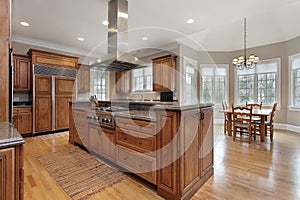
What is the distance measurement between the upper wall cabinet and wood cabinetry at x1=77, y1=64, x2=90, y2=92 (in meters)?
0.50

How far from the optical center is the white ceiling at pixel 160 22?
316 cm

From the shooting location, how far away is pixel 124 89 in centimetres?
677

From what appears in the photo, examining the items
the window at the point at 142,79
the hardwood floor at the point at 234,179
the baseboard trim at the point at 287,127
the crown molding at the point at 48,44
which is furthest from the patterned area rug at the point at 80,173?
the baseboard trim at the point at 287,127

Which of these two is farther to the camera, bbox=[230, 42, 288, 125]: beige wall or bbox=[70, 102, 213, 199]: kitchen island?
bbox=[230, 42, 288, 125]: beige wall

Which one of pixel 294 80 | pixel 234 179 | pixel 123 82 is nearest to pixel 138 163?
pixel 234 179

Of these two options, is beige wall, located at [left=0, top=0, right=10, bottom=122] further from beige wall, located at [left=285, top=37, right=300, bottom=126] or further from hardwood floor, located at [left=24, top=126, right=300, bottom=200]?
beige wall, located at [left=285, top=37, right=300, bottom=126]

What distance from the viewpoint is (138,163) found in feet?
6.91

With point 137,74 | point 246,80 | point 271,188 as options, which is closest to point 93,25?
point 137,74

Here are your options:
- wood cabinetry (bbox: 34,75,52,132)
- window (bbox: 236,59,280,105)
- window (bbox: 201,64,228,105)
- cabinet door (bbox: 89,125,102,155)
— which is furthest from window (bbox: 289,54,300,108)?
wood cabinetry (bbox: 34,75,52,132)

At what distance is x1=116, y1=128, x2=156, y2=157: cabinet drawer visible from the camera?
1.95m

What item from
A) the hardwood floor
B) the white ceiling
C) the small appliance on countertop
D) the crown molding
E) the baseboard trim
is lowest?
the hardwood floor

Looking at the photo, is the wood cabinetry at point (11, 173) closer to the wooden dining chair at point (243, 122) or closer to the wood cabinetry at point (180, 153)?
the wood cabinetry at point (180, 153)

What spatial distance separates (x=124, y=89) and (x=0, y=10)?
5504mm

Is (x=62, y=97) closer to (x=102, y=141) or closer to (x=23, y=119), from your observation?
(x=23, y=119)
